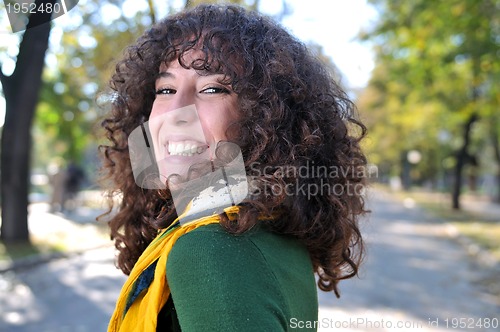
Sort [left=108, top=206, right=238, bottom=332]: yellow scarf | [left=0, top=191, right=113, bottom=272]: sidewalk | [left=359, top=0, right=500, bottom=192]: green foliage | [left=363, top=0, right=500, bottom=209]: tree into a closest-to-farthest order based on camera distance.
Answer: [left=108, top=206, right=238, bottom=332]: yellow scarf, [left=0, top=191, right=113, bottom=272]: sidewalk, [left=359, top=0, right=500, bottom=192]: green foliage, [left=363, top=0, right=500, bottom=209]: tree

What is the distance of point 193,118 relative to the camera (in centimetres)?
142

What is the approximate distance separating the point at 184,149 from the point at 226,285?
0.56 meters

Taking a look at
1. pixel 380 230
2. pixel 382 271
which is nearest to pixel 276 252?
pixel 382 271

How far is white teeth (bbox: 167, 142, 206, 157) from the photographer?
142cm

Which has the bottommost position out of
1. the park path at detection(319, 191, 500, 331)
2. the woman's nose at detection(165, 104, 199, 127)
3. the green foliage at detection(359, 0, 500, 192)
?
the park path at detection(319, 191, 500, 331)

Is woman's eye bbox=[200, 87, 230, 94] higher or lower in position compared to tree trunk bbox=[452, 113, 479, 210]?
higher

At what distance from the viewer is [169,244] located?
3.65 feet

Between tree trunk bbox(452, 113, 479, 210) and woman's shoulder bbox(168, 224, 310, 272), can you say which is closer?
woman's shoulder bbox(168, 224, 310, 272)

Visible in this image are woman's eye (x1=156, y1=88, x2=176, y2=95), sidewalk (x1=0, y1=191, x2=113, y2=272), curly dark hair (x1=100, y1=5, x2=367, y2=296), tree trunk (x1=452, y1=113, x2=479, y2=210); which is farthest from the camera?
tree trunk (x1=452, y1=113, x2=479, y2=210)

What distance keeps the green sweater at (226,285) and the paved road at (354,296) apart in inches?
136

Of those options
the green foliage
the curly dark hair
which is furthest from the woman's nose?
the green foliage

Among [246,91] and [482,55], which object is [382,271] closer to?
[482,55]

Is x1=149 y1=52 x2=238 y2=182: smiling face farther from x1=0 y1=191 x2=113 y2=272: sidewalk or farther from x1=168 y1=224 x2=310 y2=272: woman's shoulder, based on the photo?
x1=0 y1=191 x2=113 y2=272: sidewalk

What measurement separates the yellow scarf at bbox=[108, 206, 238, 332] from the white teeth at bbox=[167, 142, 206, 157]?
26cm
